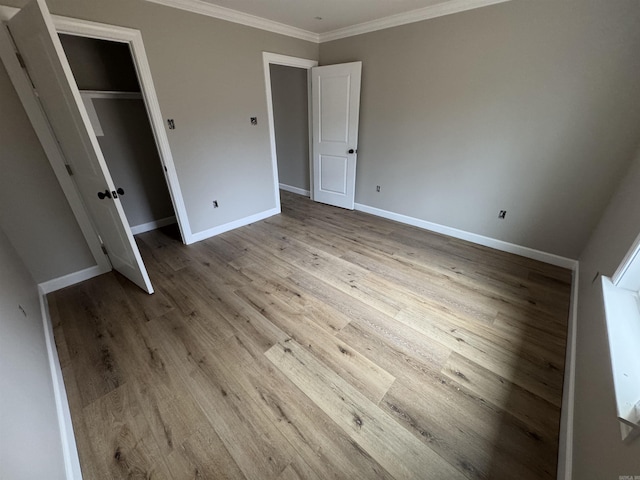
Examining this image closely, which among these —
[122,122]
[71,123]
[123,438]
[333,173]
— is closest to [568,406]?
[123,438]

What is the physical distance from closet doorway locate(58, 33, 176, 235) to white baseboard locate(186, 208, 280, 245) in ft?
2.91

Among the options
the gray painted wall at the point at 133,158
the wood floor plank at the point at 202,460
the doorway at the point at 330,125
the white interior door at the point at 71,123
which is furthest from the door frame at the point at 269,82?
the wood floor plank at the point at 202,460

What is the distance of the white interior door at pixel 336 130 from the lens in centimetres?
350

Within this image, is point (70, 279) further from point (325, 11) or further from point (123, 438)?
point (325, 11)

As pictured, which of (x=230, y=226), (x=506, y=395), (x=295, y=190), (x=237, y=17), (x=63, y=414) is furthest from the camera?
(x=295, y=190)

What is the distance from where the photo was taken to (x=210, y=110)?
9.50 feet

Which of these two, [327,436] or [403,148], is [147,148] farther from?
[327,436]

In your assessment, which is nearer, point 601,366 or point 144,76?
point 601,366

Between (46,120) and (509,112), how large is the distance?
13.3ft

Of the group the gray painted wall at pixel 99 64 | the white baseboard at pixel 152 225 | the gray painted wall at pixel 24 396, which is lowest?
the white baseboard at pixel 152 225

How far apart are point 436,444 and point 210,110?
137 inches

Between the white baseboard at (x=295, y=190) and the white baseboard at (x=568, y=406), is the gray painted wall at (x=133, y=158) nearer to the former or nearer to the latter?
the white baseboard at (x=295, y=190)

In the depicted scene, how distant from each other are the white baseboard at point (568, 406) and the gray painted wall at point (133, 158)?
4391 mm

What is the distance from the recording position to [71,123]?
1.75 m
